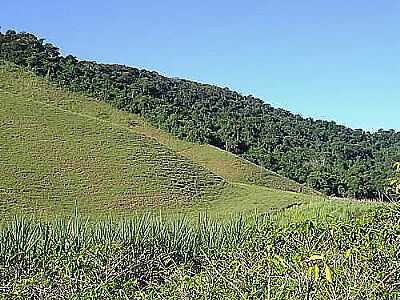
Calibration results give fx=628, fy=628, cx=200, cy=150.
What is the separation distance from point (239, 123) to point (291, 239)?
54078 millimetres

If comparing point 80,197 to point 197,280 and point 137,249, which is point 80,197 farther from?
point 197,280

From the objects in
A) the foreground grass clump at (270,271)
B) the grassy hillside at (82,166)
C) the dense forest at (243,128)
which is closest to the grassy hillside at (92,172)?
the grassy hillside at (82,166)

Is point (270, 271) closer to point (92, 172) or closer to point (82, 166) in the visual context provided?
point (92, 172)

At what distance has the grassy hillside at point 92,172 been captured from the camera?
2525 centimetres

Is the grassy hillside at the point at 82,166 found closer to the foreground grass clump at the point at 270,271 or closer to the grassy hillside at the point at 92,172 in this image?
the grassy hillside at the point at 92,172

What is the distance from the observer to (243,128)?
191ft

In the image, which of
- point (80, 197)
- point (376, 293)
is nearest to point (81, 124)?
point (80, 197)

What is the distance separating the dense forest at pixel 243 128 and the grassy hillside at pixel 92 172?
1241 cm

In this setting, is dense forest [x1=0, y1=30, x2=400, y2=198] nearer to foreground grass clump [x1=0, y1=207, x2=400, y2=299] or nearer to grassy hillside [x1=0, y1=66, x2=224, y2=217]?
grassy hillside [x1=0, y1=66, x2=224, y2=217]

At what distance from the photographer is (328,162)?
50188 millimetres

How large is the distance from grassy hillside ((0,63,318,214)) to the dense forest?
12.4 m

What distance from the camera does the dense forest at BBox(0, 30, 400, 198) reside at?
154ft

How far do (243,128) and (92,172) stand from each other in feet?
101

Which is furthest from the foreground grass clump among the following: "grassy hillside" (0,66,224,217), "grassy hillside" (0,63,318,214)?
"grassy hillside" (0,66,224,217)
